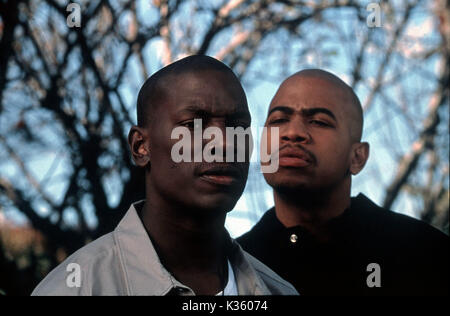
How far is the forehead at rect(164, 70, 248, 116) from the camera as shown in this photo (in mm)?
1981

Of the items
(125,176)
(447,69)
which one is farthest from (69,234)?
(447,69)

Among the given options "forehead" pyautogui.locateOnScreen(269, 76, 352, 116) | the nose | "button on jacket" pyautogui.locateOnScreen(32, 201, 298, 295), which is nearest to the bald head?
"forehead" pyautogui.locateOnScreen(269, 76, 352, 116)

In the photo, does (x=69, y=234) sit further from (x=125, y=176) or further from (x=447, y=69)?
(x=447, y=69)

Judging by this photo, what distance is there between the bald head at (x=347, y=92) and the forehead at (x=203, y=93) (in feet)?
2.60

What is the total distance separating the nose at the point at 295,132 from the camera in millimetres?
2584

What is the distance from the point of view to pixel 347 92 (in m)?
2.80

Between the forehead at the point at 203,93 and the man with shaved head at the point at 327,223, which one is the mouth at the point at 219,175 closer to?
the forehead at the point at 203,93

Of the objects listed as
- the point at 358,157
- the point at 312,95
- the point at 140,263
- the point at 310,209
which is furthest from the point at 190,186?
the point at 358,157

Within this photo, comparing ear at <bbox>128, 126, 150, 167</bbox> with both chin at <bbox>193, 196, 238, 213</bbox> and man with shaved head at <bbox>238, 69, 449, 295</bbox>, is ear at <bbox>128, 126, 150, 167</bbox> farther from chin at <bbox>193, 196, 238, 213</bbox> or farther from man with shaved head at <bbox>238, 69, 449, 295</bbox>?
man with shaved head at <bbox>238, 69, 449, 295</bbox>

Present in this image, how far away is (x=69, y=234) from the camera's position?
129 inches

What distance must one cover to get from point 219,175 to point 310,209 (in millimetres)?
796

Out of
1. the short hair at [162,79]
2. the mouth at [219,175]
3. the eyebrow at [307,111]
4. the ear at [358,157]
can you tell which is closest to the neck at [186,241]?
the mouth at [219,175]

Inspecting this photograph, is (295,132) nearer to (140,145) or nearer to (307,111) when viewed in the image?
(307,111)
